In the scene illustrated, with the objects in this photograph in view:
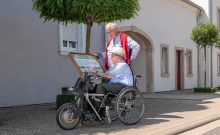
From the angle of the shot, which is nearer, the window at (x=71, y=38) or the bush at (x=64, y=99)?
the bush at (x=64, y=99)

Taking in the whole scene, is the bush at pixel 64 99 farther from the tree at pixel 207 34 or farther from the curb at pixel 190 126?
the tree at pixel 207 34

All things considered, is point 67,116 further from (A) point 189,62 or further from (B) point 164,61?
(A) point 189,62

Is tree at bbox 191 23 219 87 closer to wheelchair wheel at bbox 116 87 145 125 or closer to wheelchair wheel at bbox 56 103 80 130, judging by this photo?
wheelchair wheel at bbox 116 87 145 125

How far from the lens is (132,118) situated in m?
8.41

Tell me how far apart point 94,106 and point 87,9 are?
2.82 metres

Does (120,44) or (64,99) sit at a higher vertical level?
(120,44)

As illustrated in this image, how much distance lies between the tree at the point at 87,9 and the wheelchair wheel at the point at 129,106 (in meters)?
2.54

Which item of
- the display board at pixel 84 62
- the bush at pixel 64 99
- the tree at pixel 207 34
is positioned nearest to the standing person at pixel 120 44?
the display board at pixel 84 62

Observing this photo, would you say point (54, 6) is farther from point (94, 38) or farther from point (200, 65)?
point (200, 65)

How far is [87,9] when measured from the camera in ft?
32.3

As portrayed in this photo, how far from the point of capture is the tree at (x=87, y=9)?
9.79 m

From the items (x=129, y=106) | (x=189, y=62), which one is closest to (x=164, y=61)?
(x=189, y=62)

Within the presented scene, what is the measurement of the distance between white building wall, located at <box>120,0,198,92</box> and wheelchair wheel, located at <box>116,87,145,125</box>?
33.3ft

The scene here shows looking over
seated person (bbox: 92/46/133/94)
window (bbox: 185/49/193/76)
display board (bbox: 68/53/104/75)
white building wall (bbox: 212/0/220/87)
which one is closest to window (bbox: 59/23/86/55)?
display board (bbox: 68/53/104/75)
